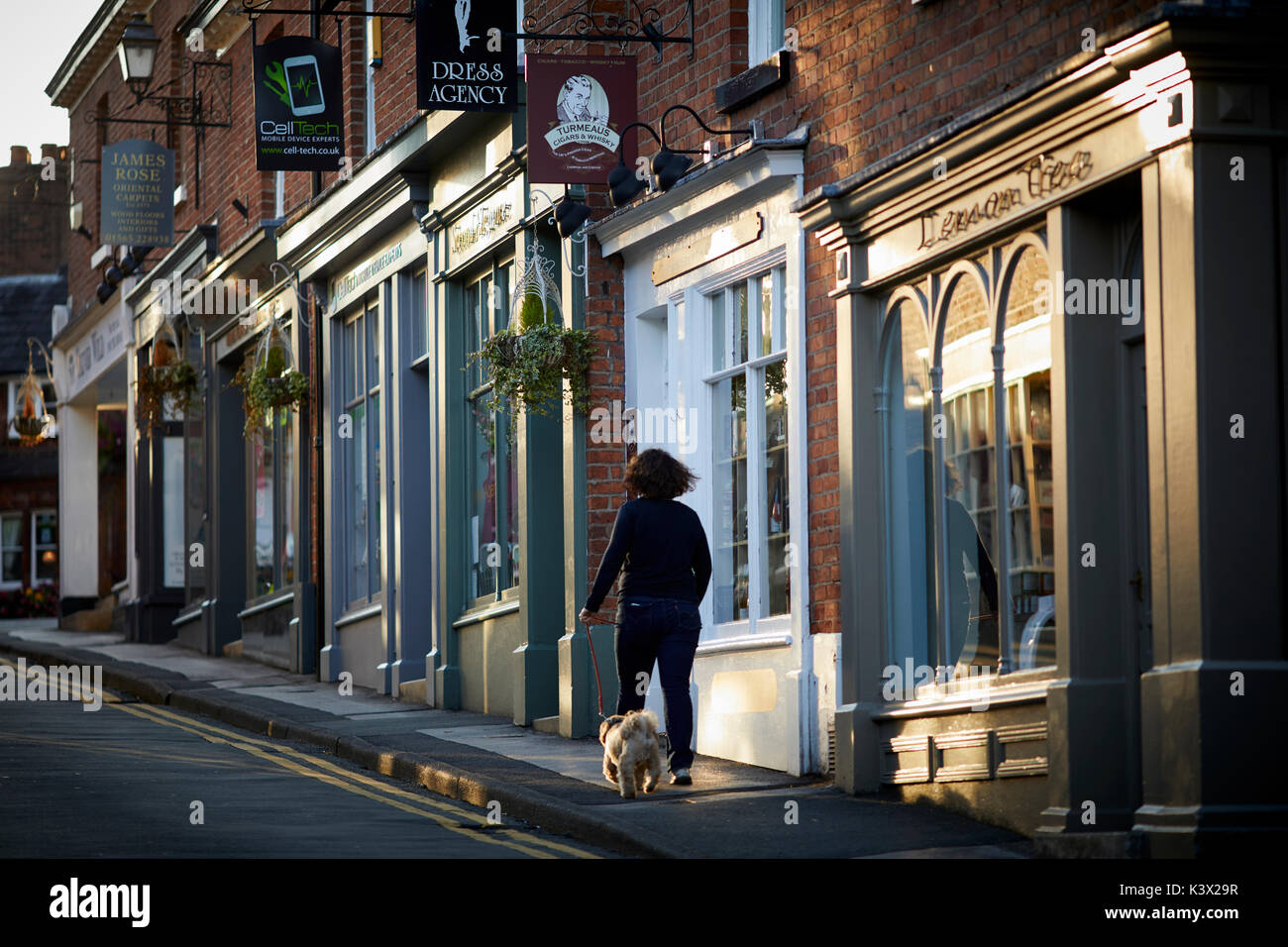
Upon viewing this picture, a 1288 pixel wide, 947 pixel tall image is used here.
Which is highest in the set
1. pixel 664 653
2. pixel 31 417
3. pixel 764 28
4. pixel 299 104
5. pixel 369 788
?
pixel 299 104

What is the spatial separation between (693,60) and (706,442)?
101 inches

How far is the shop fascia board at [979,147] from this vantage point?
26.8 feet

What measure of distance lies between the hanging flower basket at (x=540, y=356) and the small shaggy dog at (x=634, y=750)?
3.70 m

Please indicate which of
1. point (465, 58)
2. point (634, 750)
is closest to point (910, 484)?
point (634, 750)

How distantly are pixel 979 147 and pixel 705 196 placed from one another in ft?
11.2

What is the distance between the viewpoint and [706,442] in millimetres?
13078

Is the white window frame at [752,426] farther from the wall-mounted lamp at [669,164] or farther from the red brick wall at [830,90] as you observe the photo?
the wall-mounted lamp at [669,164]

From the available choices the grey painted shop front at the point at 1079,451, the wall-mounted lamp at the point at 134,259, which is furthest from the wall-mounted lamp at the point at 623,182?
the wall-mounted lamp at the point at 134,259

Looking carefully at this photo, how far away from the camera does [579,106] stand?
43.9 ft

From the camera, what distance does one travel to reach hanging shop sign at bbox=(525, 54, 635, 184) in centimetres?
1336

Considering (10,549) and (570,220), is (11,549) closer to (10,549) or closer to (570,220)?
(10,549)

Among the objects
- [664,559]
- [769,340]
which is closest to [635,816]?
[664,559]

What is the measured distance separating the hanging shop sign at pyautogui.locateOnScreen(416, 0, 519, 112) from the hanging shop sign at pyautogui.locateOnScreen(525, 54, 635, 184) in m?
1.17

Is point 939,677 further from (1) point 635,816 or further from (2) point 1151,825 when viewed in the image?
(2) point 1151,825
